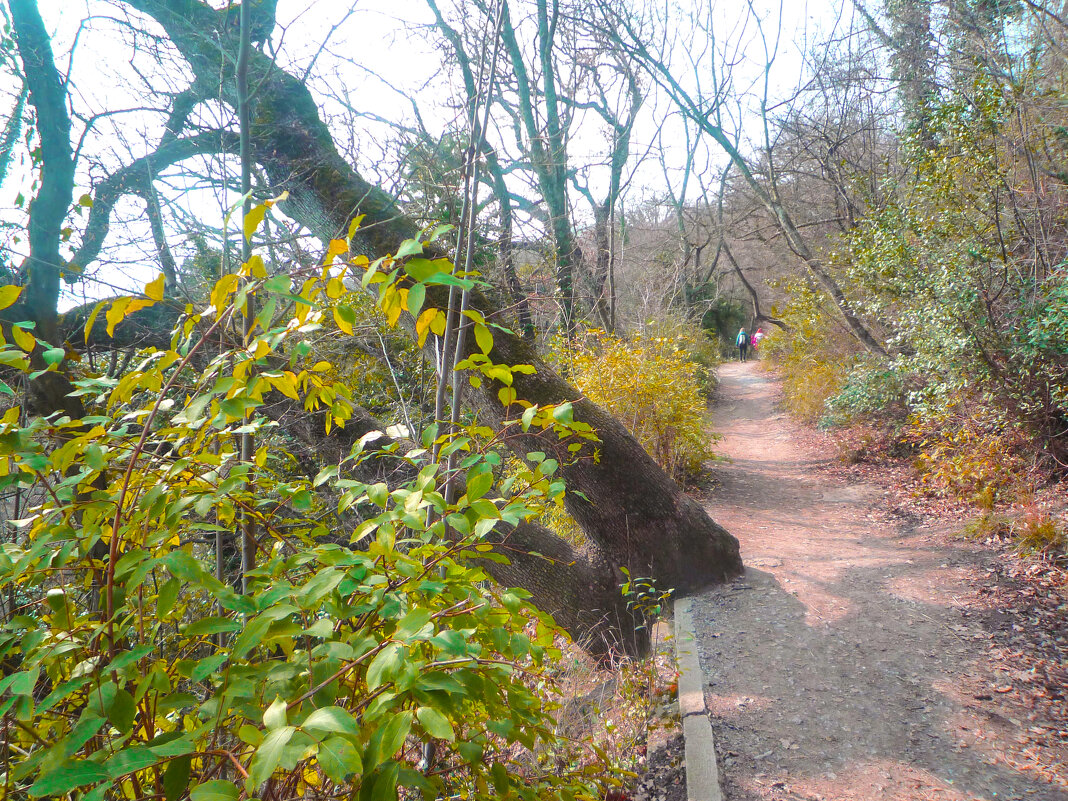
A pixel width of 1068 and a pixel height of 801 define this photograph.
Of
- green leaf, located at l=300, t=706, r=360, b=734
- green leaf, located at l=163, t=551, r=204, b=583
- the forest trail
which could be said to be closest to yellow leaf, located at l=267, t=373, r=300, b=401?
green leaf, located at l=163, t=551, r=204, b=583

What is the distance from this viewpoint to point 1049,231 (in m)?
6.10

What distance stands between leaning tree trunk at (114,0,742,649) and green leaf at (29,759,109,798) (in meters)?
3.03

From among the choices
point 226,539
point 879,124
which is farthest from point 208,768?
point 879,124

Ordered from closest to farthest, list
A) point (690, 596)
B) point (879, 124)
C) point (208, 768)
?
point (208, 768) → point (690, 596) → point (879, 124)

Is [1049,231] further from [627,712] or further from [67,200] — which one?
[67,200]

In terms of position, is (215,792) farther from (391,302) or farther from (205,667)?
(391,302)

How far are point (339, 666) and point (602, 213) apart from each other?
35.5 feet

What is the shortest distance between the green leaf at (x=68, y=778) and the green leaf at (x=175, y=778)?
0.15 meters

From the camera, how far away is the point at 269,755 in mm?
759

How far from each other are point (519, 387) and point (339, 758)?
141 inches

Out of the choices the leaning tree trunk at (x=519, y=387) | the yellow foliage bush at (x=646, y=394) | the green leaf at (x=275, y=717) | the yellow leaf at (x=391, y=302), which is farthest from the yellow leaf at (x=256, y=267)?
the yellow foliage bush at (x=646, y=394)

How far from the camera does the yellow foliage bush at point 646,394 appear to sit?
7195mm

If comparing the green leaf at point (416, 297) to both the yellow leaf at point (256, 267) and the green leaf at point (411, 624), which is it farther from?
the green leaf at point (411, 624)

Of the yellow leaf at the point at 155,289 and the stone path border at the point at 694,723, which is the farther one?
the stone path border at the point at 694,723
